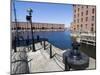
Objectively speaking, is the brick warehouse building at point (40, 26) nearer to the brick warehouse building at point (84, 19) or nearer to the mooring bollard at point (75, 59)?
the brick warehouse building at point (84, 19)

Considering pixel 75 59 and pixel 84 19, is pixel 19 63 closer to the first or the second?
pixel 75 59

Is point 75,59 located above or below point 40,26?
below

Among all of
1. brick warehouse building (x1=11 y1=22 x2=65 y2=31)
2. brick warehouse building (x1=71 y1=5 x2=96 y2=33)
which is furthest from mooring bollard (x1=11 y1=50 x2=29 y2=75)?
brick warehouse building (x1=71 y1=5 x2=96 y2=33)

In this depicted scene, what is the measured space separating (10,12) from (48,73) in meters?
1.15

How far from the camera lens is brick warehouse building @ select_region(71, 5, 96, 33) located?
3146mm

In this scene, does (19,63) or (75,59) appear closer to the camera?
(19,63)

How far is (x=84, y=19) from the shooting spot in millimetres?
3209

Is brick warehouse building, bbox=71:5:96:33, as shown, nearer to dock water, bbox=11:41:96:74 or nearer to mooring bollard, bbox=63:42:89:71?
mooring bollard, bbox=63:42:89:71

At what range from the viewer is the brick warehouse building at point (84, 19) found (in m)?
3.15

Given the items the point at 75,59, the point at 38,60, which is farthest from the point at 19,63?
the point at 75,59

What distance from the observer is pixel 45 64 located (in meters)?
3.01

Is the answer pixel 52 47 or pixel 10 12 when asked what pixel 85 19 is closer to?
pixel 52 47

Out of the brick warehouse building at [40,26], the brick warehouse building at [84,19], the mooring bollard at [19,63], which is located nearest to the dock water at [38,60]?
the mooring bollard at [19,63]

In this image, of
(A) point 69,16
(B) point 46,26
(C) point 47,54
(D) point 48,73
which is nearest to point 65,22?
(A) point 69,16
